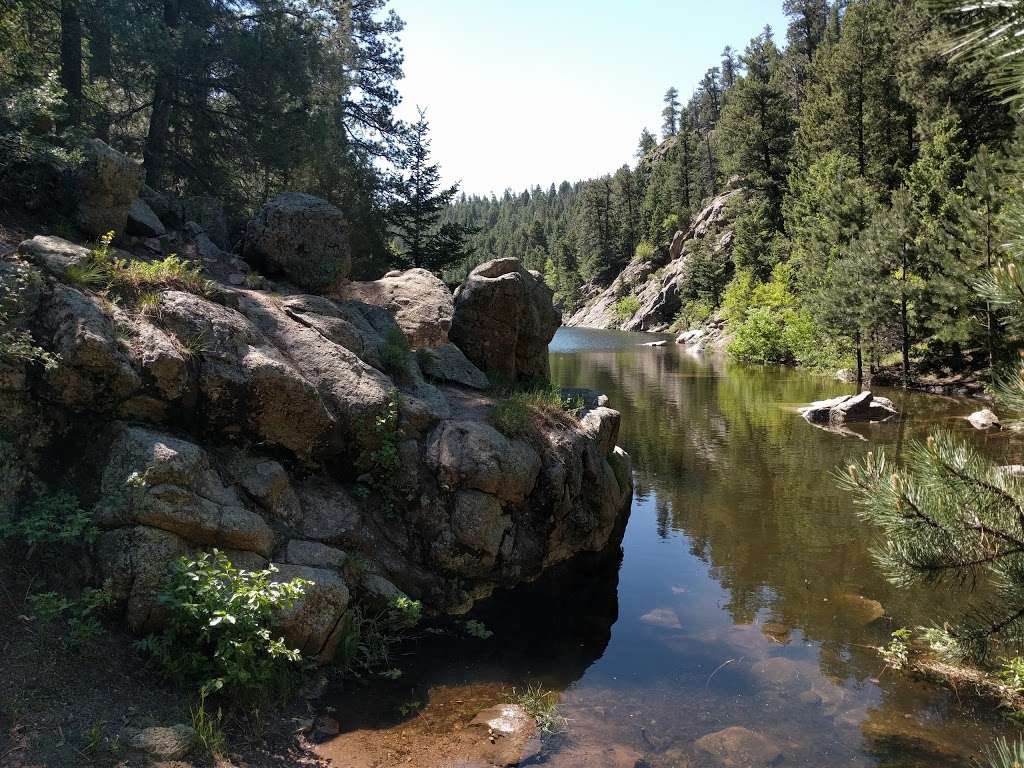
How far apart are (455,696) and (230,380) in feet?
15.2

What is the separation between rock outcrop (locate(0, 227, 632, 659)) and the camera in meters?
7.12

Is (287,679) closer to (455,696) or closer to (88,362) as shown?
(455,696)

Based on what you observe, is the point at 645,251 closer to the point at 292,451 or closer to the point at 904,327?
the point at 904,327

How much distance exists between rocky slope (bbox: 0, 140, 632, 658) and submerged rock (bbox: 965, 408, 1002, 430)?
49.4 feet

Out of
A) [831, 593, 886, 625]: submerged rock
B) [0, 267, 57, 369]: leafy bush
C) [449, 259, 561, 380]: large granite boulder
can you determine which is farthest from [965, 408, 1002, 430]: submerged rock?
[0, 267, 57, 369]: leafy bush

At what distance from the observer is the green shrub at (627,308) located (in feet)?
288

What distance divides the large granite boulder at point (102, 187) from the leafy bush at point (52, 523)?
590cm

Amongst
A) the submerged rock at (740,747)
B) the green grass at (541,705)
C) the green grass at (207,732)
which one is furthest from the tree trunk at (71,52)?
the submerged rock at (740,747)

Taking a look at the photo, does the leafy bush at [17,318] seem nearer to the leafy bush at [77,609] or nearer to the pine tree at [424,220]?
the leafy bush at [77,609]

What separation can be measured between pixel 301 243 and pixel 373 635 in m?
8.17

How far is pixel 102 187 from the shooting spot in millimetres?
10977

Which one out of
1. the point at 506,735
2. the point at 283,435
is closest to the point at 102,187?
the point at 283,435

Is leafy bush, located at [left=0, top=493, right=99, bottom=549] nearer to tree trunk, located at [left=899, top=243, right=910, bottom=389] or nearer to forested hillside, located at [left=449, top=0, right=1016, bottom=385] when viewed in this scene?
forested hillside, located at [left=449, top=0, right=1016, bottom=385]

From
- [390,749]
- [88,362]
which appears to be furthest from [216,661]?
[88,362]
